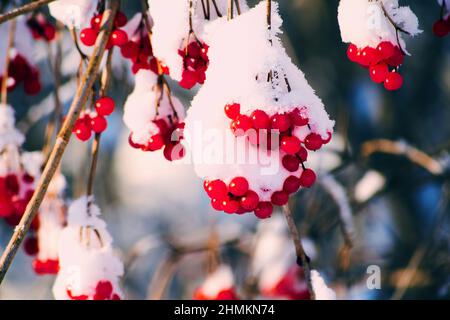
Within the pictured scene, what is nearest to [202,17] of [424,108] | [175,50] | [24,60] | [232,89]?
[175,50]

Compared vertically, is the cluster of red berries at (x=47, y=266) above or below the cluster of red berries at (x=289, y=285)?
above

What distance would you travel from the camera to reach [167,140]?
56.2 inches

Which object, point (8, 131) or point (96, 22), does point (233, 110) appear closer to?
point (96, 22)

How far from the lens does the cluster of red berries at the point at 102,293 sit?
1427 mm

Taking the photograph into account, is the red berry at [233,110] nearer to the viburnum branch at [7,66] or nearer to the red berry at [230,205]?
the red berry at [230,205]

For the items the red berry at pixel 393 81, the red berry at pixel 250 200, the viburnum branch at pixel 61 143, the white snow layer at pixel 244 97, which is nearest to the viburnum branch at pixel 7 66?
the viburnum branch at pixel 61 143

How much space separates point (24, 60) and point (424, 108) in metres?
2.80

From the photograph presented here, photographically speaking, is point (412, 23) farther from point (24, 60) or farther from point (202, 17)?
point (24, 60)

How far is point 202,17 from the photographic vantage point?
132cm

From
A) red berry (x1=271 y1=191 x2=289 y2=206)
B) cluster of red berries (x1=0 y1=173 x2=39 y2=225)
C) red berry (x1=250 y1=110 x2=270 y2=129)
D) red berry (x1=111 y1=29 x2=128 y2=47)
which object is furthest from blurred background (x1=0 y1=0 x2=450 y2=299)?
red berry (x1=250 y1=110 x2=270 y2=129)

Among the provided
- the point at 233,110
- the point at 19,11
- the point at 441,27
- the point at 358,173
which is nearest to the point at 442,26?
the point at 441,27

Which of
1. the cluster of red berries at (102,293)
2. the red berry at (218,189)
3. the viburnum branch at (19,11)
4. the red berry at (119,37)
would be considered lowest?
the cluster of red berries at (102,293)

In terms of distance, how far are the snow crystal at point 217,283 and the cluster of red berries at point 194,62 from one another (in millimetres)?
1172
